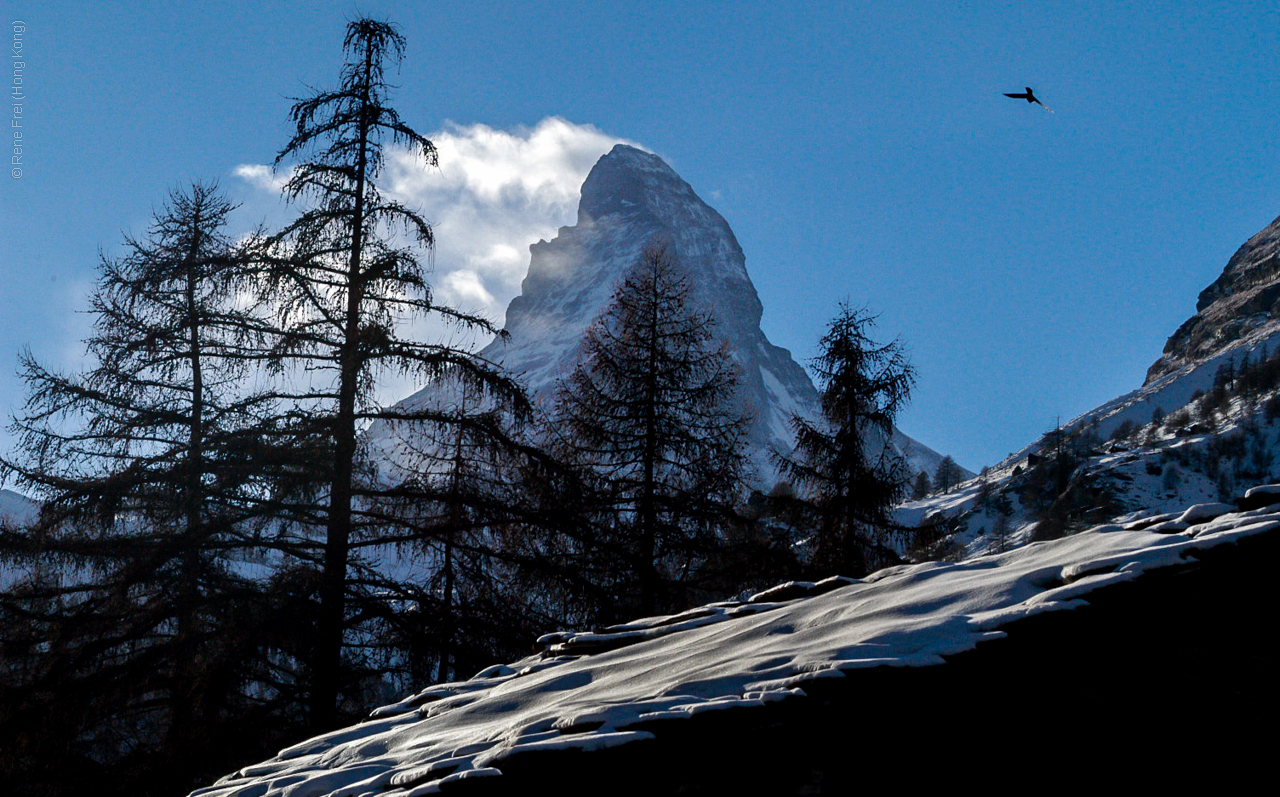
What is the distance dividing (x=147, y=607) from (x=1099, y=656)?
1154 cm

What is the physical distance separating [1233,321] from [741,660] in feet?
659

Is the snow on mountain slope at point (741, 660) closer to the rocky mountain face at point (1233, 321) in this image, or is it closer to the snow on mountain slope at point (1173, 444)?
the snow on mountain slope at point (1173, 444)

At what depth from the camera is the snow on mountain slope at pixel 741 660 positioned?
3418 millimetres

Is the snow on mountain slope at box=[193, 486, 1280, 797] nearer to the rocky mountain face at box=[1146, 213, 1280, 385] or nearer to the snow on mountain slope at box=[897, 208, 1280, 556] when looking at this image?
the snow on mountain slope at box=[897, 208, 1280, 556]

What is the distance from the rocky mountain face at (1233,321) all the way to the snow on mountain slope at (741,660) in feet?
587

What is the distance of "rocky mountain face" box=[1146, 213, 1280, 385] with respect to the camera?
533 feet

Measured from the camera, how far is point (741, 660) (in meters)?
3.98

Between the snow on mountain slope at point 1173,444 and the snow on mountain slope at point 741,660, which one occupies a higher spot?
the snow on mountain slope at point 1173,444

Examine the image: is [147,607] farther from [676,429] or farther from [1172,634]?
[1172,634]

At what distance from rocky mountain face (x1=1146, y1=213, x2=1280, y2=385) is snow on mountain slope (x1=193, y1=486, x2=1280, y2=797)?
178811mm

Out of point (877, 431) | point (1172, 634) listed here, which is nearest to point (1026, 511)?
point (877, 431)

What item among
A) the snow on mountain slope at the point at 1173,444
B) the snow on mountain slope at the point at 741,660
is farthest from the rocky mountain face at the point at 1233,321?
the snow on mountain slope at the point at 741,660

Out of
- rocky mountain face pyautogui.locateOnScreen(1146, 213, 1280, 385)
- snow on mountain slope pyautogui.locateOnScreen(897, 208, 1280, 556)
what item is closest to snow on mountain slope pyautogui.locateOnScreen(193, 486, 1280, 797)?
snow on mountain slope pyautogui.locateOnScreen(897, 208, 1280, 556)

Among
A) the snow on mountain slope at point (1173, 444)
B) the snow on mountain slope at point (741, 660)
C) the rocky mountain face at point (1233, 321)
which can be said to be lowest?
the snow on mountain slope at point (741, 660)
